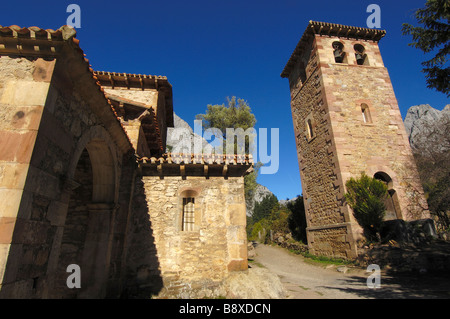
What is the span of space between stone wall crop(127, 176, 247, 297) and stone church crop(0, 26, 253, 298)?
3 centimetres

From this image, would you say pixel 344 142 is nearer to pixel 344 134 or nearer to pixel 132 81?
pixel 344 134

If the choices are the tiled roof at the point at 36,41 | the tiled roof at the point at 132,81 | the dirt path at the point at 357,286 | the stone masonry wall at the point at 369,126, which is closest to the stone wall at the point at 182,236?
the dirt path at the point at 357,286

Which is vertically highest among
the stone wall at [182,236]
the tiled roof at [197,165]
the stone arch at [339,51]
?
the stone arch at [339,51]

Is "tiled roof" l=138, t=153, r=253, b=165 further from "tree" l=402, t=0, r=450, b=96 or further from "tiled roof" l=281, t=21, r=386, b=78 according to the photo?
"tiled roof" l=281, t=21, r=386, b=78

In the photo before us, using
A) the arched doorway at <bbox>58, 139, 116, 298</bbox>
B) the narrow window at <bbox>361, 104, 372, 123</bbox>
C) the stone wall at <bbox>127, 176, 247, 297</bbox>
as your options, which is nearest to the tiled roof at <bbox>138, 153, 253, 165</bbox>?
the stone wall at <bbox>127, 176, 247, 297</bbox>

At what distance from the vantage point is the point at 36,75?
3619mm

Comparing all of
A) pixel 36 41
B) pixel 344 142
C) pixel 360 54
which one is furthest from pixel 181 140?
pixel 36 41

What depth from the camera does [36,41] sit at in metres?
3.62

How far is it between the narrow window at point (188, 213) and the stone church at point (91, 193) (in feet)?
0.12

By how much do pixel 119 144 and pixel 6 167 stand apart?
13.8 ft

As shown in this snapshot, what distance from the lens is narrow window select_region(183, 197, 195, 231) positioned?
787 centimetres

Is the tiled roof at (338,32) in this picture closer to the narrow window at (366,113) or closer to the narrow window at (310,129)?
the narrow window at (366,113)

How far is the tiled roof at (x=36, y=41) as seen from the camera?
3.50m
